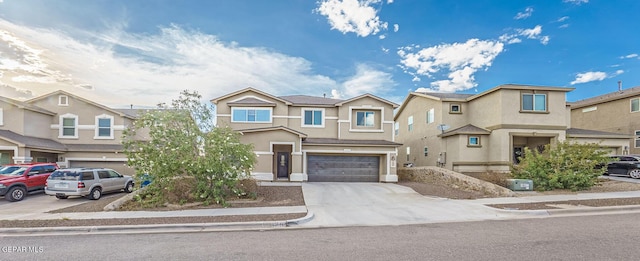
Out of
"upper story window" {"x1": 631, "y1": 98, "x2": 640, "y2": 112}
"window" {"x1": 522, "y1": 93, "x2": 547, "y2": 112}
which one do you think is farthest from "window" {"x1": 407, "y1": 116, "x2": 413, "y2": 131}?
"upper story window" {"x1": 631, "y1": 98, "x2": 640, "y2": 112}

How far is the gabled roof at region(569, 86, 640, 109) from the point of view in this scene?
23995 millimetres

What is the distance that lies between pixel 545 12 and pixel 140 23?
945 inches

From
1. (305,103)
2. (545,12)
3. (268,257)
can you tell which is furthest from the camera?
(305,103)

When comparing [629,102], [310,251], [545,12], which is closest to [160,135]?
[310,251]

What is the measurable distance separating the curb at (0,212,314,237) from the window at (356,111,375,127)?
14693mm

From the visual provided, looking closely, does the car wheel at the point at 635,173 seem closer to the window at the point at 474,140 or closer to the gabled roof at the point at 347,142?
the window at the point at 474,140

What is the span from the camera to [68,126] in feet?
72.1

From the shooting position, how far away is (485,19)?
2003cm

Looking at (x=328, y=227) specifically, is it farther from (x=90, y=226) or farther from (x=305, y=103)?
(x=305, y=103)

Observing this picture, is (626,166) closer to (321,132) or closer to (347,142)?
(347,142)

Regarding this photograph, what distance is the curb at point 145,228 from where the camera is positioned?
324 inches

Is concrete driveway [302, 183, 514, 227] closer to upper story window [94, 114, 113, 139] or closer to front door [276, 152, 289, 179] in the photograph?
front door [276, 152, 289, 179]

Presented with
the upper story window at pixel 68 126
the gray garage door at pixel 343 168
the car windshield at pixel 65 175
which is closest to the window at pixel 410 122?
the gray garage door at pixel 343 168

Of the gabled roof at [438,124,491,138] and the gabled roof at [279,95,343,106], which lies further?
the gabled roof at [279,95,343,106]
